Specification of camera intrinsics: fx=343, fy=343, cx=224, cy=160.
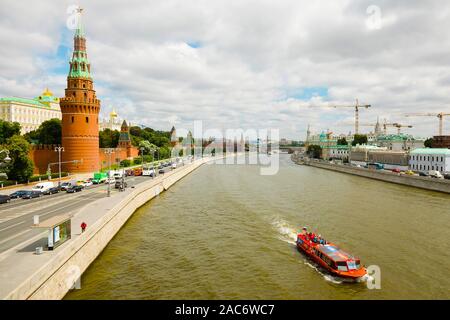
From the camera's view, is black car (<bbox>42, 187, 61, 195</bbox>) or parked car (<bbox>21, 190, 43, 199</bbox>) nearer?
parked car (<bbox>21, 190, 43, 199</bbox>)

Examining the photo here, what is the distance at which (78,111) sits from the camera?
61219mm

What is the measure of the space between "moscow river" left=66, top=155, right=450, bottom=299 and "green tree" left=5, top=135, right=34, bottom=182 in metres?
17.5

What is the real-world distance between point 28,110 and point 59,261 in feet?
396

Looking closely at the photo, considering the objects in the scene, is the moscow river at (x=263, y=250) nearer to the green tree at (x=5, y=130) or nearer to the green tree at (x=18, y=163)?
the green tree at (x=18, y=163)

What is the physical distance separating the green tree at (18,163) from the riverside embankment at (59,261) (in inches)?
827

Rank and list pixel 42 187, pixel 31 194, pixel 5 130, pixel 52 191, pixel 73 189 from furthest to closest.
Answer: pixel 5 130 → pixel 73 189 → pixel 52 191 → pixel 42 187 → pixel 31 194

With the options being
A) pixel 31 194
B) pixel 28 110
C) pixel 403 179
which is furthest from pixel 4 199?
pixel 28 110

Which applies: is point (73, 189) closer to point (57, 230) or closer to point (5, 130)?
point (57, 230)

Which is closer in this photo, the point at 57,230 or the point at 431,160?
the point at 57,230

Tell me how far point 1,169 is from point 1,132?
2442 centimetres

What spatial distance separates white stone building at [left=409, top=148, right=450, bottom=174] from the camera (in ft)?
232

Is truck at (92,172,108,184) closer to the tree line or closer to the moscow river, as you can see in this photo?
the tree line

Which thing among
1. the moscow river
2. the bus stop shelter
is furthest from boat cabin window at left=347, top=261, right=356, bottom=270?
the bus stop shelter
